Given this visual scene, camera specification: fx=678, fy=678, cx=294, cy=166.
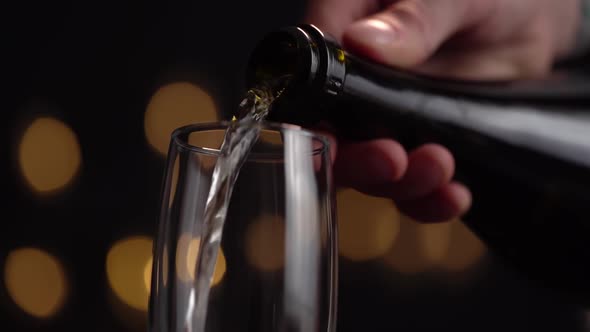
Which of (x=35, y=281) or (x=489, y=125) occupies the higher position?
(x=489, y=125)

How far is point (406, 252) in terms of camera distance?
2.98 feet

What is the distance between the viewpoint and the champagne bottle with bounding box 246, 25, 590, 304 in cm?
36

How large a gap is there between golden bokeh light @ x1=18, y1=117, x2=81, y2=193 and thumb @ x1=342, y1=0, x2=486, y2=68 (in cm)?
48

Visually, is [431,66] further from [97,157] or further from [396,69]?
[97,157]

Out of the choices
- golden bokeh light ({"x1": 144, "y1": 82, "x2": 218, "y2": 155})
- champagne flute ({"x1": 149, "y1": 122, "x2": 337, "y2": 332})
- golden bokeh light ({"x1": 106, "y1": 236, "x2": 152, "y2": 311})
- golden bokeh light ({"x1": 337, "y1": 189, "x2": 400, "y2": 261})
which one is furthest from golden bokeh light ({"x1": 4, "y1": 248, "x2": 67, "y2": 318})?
champagne flute ({"x1": 149, "y1": 122, "x2": 337, "y2": 332})

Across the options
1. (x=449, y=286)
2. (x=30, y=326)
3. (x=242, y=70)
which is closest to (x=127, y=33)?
(x=242, y=70)

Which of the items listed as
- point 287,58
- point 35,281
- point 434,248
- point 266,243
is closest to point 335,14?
point 287,58

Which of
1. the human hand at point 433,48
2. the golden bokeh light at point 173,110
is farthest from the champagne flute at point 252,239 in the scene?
the golden bokeh light at point 173,110

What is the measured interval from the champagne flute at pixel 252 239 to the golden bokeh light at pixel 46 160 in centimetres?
58

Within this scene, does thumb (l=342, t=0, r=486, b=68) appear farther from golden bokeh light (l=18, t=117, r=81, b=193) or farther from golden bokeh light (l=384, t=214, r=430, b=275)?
golden bokeh light (l=18, t=117, r=81, b=193)

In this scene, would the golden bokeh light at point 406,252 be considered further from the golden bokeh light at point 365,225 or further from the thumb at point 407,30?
the thumb at point 407,30

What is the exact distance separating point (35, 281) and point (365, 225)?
44cm

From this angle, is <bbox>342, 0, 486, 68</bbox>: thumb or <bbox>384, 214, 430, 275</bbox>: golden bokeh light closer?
<bbox>342, 0, 486, 68</bbox>: thumb

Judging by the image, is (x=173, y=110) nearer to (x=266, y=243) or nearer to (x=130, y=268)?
(x=130, y=268)
